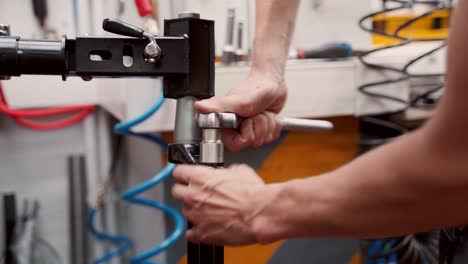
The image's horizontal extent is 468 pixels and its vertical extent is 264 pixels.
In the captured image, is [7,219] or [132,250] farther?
[132,250]

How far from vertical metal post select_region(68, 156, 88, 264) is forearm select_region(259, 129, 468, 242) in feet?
3.45

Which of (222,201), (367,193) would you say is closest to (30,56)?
(222,201)

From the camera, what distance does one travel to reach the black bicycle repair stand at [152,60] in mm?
615

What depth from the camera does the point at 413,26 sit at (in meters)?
1.41

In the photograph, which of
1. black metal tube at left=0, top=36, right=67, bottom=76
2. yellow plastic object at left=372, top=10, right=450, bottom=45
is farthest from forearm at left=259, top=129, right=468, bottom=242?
yellow plastic object at left=372, top=10, right=450, bottom=45

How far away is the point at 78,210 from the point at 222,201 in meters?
1.01

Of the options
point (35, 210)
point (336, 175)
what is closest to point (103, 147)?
point (35, 210)

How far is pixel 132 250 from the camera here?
1.52 metres

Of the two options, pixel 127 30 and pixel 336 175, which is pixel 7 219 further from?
pixel 336 175

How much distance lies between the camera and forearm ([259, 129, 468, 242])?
443 millimetres

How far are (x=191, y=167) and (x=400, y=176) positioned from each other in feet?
0.78

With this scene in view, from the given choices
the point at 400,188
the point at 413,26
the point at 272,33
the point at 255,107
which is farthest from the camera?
the point at 413,26

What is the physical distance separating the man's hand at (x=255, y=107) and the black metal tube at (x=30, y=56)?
0.61 ft

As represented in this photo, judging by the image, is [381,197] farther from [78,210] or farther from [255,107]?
[78,210]
